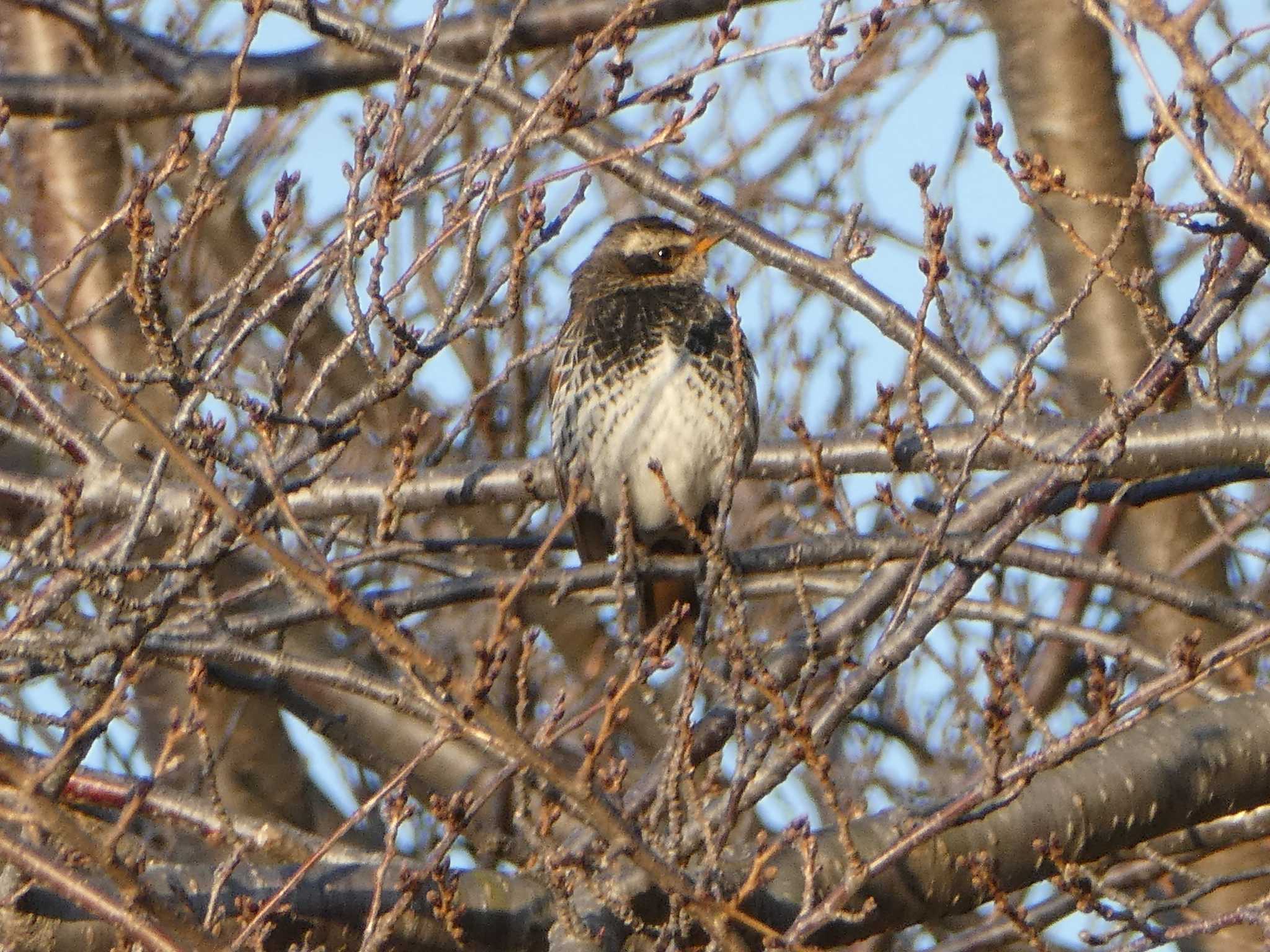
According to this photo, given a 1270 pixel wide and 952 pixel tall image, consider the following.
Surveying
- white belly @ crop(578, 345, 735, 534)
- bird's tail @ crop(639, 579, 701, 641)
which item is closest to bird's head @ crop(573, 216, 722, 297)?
white belly @ crop(578, 345, 735, 534)

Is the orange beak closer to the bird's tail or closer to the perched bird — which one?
the perched bird

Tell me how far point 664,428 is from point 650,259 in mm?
940

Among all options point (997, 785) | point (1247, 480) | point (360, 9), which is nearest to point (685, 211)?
point (1247, 480)

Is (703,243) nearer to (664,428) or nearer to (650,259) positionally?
(650,259)

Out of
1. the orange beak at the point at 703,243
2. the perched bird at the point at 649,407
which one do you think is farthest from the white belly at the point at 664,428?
the orange beak at the point at 703,243

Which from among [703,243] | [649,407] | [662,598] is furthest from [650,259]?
[662,598]

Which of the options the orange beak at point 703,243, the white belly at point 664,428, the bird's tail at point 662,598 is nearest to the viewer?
the white belly at point 664,428

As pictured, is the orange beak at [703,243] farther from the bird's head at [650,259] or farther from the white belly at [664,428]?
the white belly at [664,428]

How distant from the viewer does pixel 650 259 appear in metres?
6.41

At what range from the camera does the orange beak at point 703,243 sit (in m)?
6.21

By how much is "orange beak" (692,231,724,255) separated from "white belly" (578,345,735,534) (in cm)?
62

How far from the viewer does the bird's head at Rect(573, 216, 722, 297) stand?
6.32m

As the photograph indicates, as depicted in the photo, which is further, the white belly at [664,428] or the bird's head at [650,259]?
the bird's head at [650,259]

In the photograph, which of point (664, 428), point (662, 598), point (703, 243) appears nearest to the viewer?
point (664, 428)
